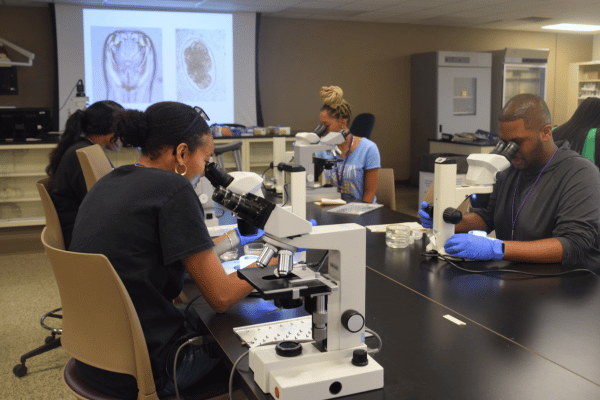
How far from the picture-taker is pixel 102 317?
132 cm

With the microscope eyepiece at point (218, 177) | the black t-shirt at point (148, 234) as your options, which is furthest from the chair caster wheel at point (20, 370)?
Result: the microscope eyepiece at point (218, 177)

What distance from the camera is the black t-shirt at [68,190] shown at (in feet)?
8.65

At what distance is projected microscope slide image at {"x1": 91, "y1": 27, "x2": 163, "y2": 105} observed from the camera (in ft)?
21.0

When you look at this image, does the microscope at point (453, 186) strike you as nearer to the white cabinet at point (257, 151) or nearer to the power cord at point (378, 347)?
the power cord at point (378, 347)

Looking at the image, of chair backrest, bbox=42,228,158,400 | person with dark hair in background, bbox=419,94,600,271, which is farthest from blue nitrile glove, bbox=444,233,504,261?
chair backrest, bbox=42,228,158,400

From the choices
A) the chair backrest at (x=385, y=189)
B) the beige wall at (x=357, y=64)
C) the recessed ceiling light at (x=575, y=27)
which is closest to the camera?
the chair backrest at (x=385, y=189)

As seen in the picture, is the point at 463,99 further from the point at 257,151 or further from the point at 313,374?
the point at 313,374

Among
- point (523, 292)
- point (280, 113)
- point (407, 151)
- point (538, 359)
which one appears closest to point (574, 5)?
point (407, 151)

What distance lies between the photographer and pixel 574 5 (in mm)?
6715

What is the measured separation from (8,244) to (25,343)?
2692 mm

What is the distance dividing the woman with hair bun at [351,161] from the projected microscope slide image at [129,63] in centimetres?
376

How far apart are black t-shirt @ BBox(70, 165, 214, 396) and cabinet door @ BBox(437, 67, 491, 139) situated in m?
6.98

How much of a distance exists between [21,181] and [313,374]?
4.95 metres

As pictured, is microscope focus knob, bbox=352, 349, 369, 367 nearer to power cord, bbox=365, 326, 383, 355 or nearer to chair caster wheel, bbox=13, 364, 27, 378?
power cord, bbox=365, 326, 383, 355
